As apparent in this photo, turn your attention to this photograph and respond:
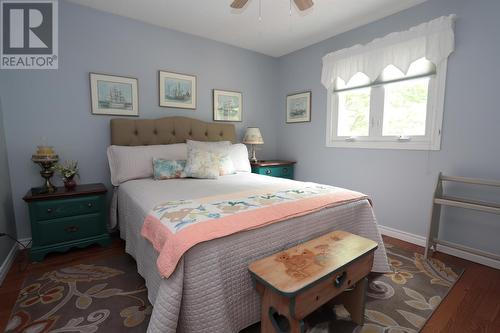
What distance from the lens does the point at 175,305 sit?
1103mm

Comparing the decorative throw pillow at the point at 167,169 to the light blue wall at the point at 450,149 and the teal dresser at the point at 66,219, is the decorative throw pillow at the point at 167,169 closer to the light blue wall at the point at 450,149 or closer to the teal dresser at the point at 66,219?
the teal dresser at the point at 66,219

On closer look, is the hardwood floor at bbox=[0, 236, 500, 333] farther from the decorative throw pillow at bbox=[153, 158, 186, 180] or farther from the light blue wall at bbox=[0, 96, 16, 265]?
the decorative throw pillow at bbox=[153, 158, 186, 180]

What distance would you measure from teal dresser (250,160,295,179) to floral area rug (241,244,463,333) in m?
1.84

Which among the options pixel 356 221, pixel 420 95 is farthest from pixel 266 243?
pixel 420 95

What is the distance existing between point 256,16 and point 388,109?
72.1 inches

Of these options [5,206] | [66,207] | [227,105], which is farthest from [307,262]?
[227,105]

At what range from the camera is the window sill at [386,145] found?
2.47 m

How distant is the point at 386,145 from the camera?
2.78m

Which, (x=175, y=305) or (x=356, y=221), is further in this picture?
(x=356, y=221)

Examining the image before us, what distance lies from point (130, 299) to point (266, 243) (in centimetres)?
110

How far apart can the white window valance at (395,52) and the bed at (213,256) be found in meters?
1.66

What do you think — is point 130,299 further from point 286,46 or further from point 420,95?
point 286,46

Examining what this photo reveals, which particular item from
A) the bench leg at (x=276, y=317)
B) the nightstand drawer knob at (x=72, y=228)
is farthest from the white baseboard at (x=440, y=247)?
the nightstand drawer knob at (x=72, y=228)

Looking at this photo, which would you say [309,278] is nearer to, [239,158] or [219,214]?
[219,214]
